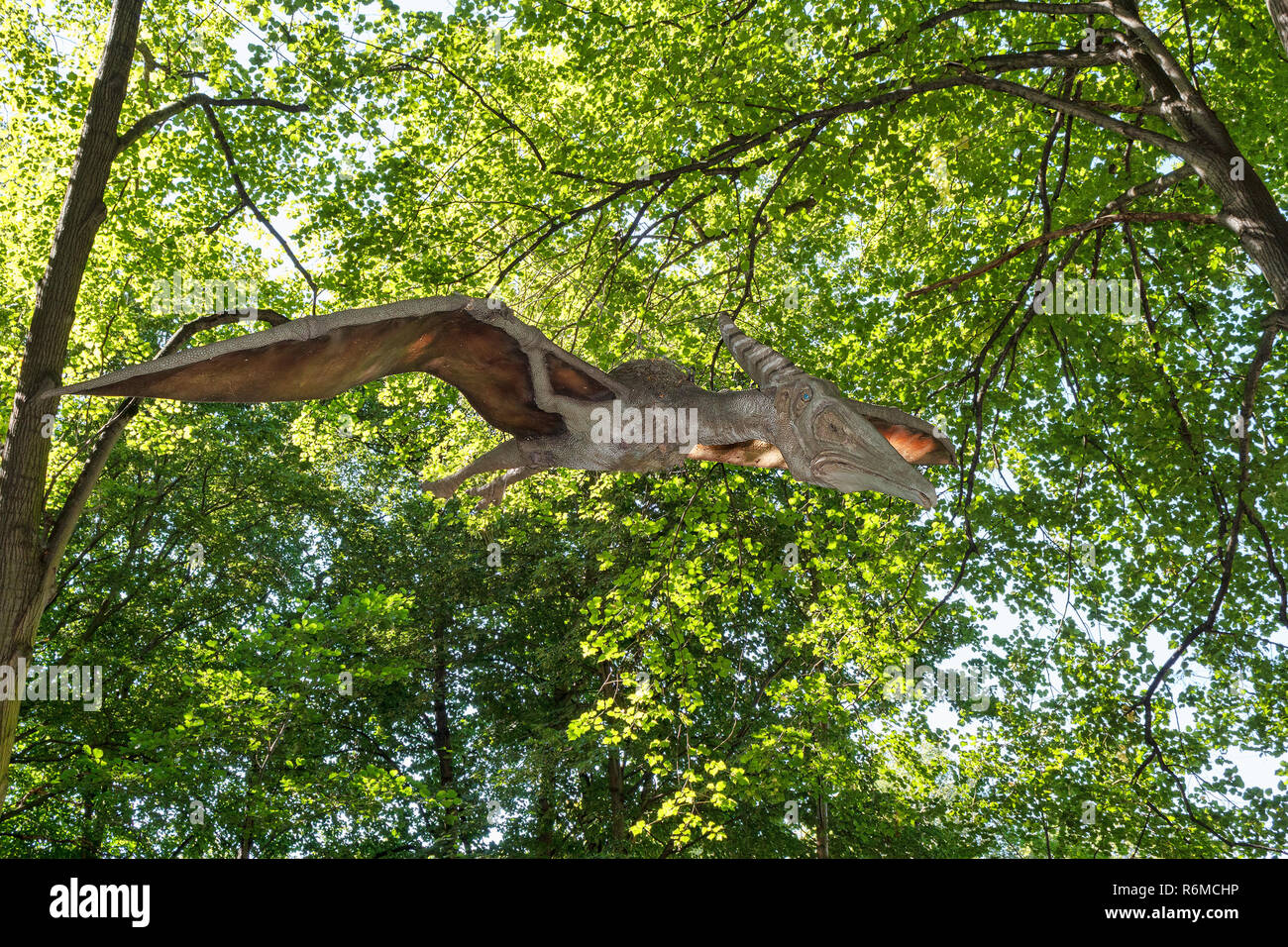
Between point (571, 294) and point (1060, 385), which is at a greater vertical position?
point (571, 294)

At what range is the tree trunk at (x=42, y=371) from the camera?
20.6 feet

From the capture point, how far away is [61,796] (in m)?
14.0

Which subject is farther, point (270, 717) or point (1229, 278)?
point (270, 717)

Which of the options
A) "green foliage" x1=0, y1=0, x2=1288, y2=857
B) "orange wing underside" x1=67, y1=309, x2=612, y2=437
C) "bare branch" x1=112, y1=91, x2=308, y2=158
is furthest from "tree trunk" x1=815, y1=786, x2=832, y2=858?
"bare branch" x1=112, y1=91, x2=308, y2=158

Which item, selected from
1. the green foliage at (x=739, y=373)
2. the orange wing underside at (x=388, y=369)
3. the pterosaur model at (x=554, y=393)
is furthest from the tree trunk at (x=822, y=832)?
the orange wing underside at (x=388, y=369)

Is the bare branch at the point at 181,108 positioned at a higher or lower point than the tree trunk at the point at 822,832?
higher

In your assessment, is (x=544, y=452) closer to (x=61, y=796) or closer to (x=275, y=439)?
(x=61, y=796)

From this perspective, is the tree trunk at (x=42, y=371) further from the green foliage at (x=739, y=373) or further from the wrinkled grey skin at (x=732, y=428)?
the wrinkled grey skin at (x=732, y=428)

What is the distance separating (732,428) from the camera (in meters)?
4.32

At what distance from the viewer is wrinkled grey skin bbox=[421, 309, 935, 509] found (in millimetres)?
3727

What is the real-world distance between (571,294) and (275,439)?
9326mm

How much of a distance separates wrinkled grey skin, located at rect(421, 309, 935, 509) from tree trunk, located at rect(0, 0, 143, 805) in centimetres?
383

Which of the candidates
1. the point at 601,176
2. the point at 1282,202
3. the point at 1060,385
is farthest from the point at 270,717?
the point at 1282,202

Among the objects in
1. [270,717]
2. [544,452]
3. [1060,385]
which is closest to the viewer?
[544,452]
